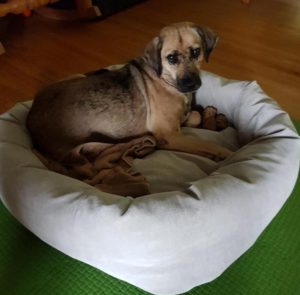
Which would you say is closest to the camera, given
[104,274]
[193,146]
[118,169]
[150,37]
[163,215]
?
[163,215]

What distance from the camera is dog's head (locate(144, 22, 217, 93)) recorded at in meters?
1.53

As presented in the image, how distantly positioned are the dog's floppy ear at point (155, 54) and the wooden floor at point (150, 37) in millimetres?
813

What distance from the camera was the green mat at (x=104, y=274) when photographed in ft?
3.93

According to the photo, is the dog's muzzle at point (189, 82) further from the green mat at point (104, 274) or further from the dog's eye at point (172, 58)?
the green mat at point (104, 274)

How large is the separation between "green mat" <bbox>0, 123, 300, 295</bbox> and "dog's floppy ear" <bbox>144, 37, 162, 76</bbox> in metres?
0.76

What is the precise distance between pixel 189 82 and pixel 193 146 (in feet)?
0.86

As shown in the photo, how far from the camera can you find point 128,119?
160 centimetres

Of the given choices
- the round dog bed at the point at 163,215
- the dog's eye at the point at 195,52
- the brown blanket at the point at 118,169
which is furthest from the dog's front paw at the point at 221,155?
the dog's eye at the point at 195,52

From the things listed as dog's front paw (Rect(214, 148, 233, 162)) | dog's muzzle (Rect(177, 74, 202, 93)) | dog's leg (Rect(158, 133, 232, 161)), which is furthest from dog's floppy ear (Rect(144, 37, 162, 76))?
dog's front paw (Rect(214, 148, 233, 162))

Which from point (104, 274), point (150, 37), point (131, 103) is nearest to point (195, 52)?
point (131, 103)

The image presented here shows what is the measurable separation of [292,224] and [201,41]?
2.63 feet

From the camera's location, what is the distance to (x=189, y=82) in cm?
153

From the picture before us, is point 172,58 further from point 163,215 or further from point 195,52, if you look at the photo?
point 163,215

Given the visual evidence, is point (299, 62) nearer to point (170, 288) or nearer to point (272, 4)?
point (272, 4)
